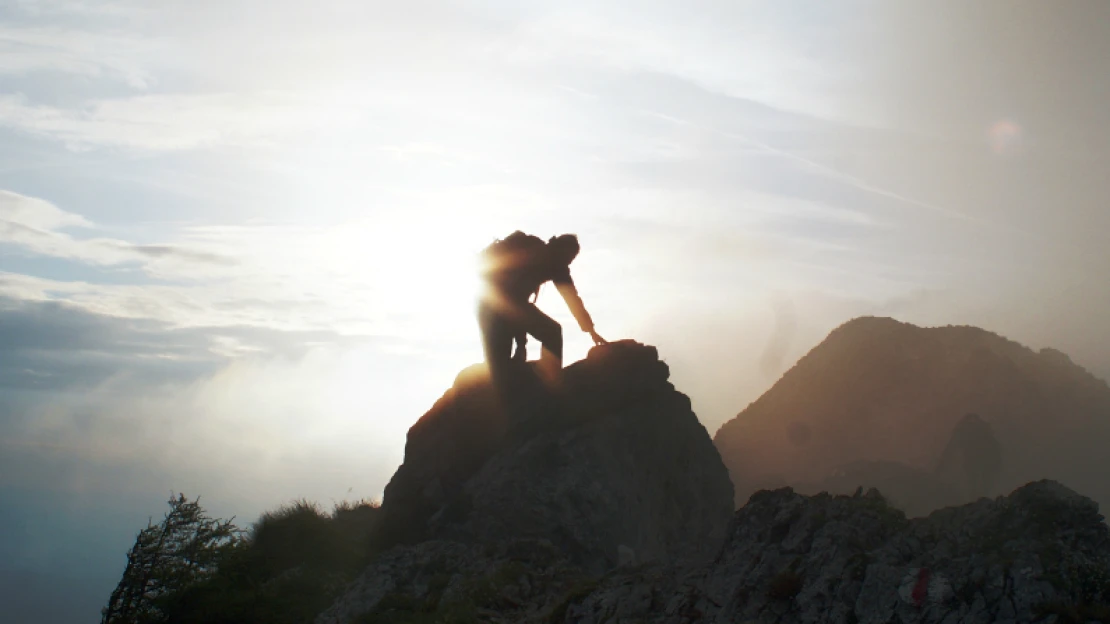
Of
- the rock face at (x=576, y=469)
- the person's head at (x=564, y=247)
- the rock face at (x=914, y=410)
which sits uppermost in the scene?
the person's head at (x=564, y=247)

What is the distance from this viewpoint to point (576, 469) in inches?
496

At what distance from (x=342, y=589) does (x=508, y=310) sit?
5.37 metres

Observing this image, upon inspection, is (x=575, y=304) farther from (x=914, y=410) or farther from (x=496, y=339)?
(x=914, y=410)

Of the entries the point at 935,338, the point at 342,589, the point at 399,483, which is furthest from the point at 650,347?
the point at 935,338

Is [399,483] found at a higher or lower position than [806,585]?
higher

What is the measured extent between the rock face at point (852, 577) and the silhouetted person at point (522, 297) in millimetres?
4679

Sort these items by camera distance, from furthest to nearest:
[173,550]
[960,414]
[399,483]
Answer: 1. [960,414]
2. [399,483]
3. [173,550]

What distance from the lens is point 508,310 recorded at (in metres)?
14.3

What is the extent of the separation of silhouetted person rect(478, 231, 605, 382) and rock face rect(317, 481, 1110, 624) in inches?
184

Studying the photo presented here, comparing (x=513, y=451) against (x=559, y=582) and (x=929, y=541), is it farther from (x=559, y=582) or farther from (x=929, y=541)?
(x=929, y=541)

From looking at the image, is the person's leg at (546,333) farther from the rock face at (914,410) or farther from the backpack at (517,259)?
the rock face at (914,410)

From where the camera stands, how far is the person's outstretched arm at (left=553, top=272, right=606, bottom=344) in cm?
1448

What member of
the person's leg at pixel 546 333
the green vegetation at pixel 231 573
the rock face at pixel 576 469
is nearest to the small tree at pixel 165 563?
the green vegetation at pixel 231 573

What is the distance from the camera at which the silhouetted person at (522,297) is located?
1437 centimetres
